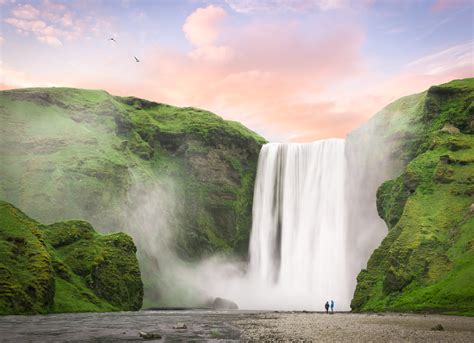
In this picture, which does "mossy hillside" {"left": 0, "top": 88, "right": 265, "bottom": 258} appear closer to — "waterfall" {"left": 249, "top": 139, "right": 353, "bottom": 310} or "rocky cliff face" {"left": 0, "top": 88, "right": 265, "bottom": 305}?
"rocky cliff face" {"left": 0, "top": 88, "right": 265, "bottom": 305}

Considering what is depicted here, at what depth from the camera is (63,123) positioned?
13075cm

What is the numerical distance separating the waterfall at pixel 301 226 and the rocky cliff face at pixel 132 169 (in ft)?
21.7

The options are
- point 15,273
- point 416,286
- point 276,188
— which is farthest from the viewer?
point 276,188

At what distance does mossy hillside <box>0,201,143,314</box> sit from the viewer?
58.8 metres

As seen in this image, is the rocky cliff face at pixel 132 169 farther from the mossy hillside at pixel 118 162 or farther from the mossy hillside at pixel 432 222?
the mossy hillside at pixel 432 222

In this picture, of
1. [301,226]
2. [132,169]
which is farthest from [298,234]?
[132,169]

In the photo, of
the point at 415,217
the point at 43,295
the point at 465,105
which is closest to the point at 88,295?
the point at 43,295

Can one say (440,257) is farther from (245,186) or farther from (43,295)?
(245,186)

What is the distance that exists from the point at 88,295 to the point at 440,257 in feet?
179

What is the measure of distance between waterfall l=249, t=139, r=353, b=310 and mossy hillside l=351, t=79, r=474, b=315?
18.2 m

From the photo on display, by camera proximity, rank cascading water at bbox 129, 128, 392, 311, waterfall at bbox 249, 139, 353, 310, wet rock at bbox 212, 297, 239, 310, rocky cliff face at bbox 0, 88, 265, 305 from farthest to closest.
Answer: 1. rocky cliff face at bbox 0, 88, 265, 305
2. cascading water at bbox 129, 128, 392, 311
3. waterfall at bbox 249, 139, 353, 310
4. wet rock at bbox 212, 297, 239, 310

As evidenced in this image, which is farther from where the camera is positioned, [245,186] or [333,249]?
[245,186]

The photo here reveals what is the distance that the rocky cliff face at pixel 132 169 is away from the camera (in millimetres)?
110750

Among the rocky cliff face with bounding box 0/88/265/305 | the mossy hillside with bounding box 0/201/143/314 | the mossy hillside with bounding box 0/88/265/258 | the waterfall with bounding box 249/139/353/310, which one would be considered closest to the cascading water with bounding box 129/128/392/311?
the waterfall with bounding box 249/139/353/310
